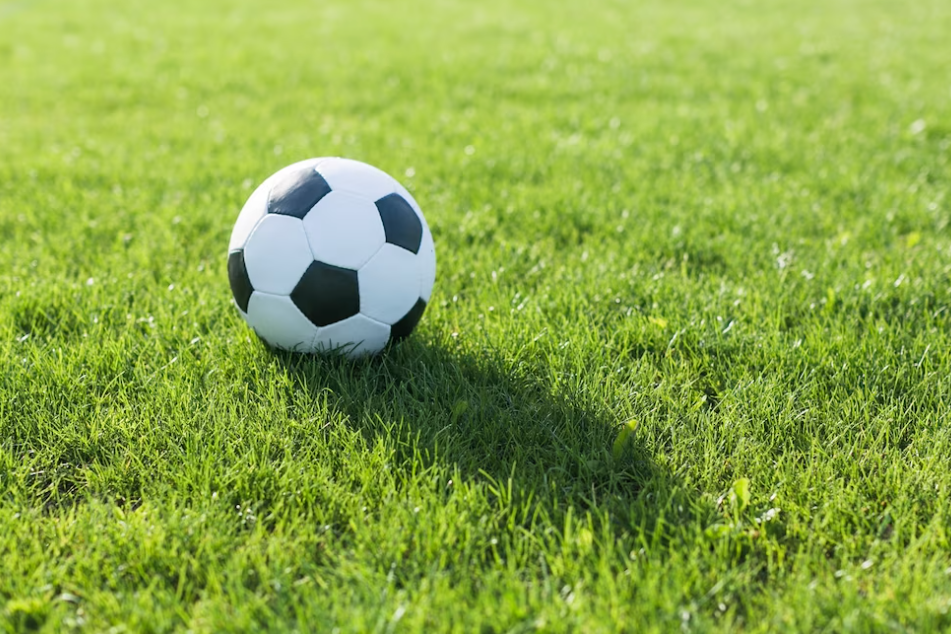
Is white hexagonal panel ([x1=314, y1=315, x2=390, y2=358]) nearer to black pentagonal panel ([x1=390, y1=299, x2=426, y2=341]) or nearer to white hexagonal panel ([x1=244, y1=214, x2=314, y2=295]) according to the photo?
black pentagonal panel ([x1=390, y1=299, x2=426, y2=341])

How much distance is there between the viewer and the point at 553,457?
10.1 feet

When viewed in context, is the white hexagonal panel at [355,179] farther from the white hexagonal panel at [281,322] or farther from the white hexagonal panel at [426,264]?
the white hexagonal panel at [281,322]

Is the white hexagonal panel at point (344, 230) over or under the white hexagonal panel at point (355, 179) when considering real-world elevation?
under

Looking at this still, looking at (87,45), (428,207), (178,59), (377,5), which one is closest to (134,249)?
(428,207)

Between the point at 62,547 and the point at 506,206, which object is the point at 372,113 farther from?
the point at 62,547

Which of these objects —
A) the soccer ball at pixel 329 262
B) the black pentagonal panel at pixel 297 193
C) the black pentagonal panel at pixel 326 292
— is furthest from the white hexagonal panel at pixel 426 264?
the black pentagonal panel at pixel 297 193

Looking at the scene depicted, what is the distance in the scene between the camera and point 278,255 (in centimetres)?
339

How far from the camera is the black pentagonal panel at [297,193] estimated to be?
3.43 metres

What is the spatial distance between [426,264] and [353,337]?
0.46 meters

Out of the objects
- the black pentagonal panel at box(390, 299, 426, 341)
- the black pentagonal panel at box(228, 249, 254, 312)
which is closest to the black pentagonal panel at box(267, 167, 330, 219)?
the black pentagonal panel at box(228, 249, 254, 312)

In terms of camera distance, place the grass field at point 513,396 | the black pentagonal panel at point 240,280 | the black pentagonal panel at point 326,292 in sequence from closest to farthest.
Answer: the grass field at point 513,396
the black pentagonal panel at point 326,292
the black pentagonal panel at point 240,280

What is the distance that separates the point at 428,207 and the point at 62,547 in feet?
11.2

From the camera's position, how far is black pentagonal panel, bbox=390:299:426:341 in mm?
3529

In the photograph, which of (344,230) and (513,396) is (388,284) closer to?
(344,230)
